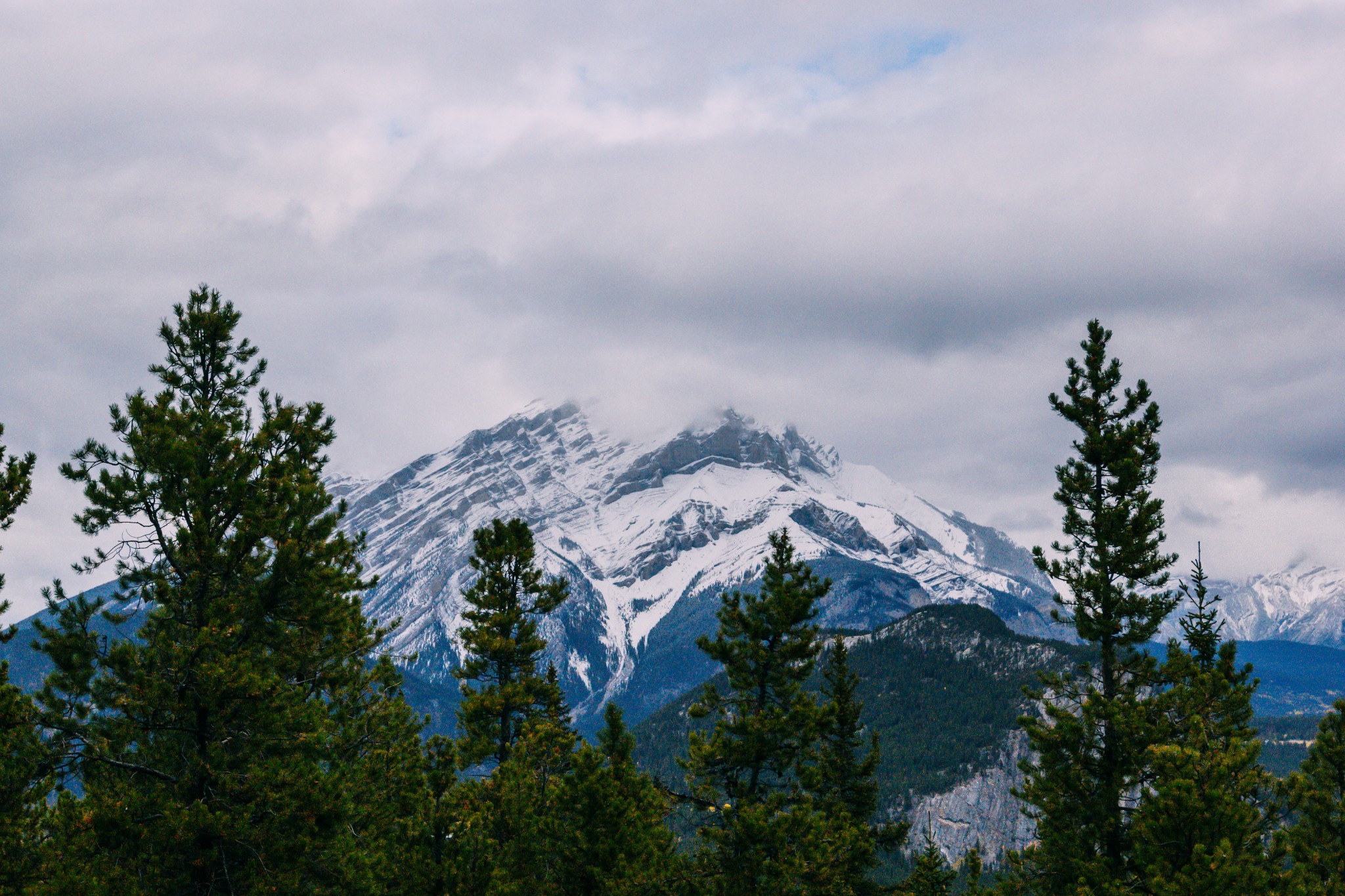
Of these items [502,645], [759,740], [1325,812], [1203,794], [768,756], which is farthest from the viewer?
[502,645]

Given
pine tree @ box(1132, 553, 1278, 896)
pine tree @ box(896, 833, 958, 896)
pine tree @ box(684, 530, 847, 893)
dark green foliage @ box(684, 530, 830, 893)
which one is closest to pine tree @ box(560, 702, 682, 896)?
Answer: dark green foliage @ box(684, 530, 830, 893)

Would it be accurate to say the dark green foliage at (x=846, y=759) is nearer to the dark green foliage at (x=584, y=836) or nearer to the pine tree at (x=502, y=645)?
the dark green foliage at (x=584, y=836)

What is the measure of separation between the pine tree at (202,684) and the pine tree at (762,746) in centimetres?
1054

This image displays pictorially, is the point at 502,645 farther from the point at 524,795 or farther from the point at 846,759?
the point at 846,759

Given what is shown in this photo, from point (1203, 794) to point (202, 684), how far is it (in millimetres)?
21925

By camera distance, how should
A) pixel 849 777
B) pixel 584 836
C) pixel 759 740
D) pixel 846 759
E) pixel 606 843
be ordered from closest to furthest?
pixel 606 843, pixel 584 836, pixel 759 740, pixel 849 777, pixel 846 759

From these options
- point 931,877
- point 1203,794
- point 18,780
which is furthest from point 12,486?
point 931,877

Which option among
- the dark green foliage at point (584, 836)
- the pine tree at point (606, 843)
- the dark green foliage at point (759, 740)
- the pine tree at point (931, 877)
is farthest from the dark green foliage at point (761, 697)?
the pine tree at point (931, 877)

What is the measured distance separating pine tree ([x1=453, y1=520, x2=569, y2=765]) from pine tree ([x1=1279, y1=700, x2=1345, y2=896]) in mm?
25539

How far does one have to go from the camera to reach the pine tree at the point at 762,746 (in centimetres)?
2750

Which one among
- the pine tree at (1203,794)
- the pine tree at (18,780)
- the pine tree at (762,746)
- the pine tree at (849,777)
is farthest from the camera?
the pine tree at (849,777)

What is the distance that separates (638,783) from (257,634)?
1467 cm

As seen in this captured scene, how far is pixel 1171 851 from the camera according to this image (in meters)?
23.5

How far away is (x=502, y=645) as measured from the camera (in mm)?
36875
